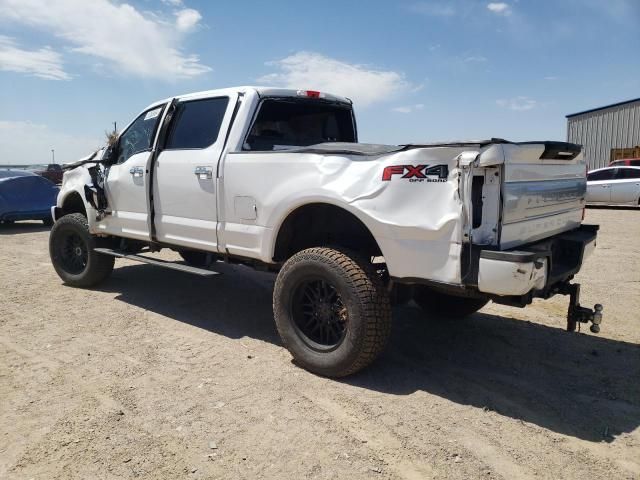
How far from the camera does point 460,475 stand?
102 inches

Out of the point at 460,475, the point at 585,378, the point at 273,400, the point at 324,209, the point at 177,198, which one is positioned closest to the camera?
the point at 460,475

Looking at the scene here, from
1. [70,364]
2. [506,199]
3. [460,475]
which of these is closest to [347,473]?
[460,475]

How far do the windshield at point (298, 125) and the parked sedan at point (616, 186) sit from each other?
44.3 feet

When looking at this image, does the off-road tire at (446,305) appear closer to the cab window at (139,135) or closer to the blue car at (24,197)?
the cab window at (139,135)

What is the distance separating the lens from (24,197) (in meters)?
11.9

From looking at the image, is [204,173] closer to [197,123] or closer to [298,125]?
[197,123]

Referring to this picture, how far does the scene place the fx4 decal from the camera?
307 centimetres

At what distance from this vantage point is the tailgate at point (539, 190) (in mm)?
3045

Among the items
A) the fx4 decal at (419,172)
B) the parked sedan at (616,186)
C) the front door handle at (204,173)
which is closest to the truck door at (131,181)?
the front door handle at (204,173)

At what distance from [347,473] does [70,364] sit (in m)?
2.48

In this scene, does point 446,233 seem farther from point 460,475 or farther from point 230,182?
point 230,182

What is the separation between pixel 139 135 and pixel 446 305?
364 centimetres

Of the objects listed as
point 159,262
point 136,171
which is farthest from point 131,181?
point 159,262

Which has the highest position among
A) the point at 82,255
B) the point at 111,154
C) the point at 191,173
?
the point at 111,154
